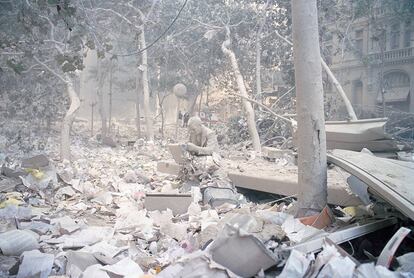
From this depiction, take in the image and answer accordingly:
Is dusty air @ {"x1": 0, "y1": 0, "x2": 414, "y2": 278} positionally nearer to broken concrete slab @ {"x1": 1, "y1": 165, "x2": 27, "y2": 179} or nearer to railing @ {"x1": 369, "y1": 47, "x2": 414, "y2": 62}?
broken concrete slab @ {"x1": 1, "y1": 165, "x2": 27, "y2": 179}

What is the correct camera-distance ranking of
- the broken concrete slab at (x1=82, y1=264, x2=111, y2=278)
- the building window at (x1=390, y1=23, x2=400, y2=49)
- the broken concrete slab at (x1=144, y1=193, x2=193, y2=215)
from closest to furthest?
the broken concrete slab at (x1=82, y1=264, x2=111, y2=278), the broken concrete slab at (x1=144, y1=193, x2=193, y2=215), the building window at (x1=390, y1=23, x2=400, y2=49)

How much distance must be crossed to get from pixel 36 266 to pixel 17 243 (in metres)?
0.72

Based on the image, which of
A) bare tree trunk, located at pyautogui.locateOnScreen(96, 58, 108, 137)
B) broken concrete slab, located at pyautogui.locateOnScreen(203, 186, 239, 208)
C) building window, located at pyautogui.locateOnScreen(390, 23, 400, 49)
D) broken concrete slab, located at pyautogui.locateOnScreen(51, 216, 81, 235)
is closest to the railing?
building window, located at pyautogui.locateOnScreen(390, 23, 400, 49)

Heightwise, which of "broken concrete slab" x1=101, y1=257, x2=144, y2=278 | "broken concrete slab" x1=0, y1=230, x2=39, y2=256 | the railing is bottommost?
"broken concrete slab" x1=101, y1=257, x2=144, y2=278

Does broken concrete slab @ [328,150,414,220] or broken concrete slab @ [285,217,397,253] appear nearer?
broken concrete slab @ [285,217,397,253]

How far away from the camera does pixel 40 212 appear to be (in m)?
5.91

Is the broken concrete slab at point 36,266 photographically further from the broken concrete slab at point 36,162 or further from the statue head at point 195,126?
the broken concrete slab at point 36,162

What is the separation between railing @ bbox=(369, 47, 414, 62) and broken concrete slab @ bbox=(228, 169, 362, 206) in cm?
1753

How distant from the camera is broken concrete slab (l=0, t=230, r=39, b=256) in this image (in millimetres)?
4039

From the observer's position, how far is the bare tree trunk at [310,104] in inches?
179

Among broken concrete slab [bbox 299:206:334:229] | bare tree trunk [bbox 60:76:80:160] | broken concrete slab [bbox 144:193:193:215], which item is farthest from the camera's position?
bare tree trunk [bbox 60:76:80:160]

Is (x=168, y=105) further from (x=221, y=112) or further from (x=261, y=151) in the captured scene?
(x=261, y=151)

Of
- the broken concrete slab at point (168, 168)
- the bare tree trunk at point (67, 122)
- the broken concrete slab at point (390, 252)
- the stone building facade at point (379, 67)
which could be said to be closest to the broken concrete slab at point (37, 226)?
the broken concrete slab at point (390, 252)

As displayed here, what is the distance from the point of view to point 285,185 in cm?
614
